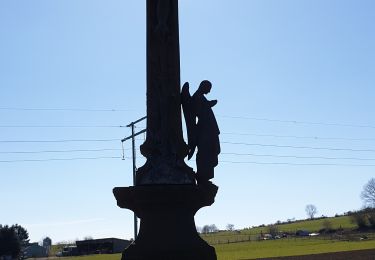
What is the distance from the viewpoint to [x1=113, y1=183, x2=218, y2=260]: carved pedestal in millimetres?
7230

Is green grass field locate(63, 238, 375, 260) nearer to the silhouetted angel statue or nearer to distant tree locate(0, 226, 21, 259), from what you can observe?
distant tree locate(0, 226, 21, 259)

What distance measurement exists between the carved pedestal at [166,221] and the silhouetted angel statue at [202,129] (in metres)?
0.44

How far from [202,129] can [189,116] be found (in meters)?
0.27

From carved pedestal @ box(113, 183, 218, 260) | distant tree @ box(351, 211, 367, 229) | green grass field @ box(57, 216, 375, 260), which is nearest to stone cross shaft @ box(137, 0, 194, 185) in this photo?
carved pedestal @ box(113, 183, 218, 260)

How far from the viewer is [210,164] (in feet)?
25.8

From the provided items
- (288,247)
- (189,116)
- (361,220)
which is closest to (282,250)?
(288,247)

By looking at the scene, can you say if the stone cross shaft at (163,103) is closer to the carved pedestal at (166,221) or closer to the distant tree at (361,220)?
the carved pedestal at (166,221)

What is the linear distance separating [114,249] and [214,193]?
72.2m

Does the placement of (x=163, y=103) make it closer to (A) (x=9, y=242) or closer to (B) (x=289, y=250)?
(B) (x=289, y=250)

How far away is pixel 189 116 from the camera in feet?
26.5

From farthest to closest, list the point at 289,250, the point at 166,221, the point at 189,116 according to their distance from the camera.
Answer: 1. the point at 289,250
2. the point at 189,116
3. the point at 166,221

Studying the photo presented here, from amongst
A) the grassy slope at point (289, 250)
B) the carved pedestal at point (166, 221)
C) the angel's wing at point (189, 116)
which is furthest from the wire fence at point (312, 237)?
the carved pedestal at point (166, 221)

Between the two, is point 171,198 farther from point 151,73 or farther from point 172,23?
point 172,23

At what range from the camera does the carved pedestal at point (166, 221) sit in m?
7.23
